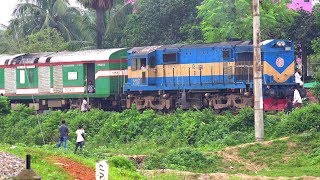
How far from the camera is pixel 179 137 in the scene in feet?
111

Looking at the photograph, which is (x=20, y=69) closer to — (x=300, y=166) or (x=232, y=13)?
(x=232, y=13)

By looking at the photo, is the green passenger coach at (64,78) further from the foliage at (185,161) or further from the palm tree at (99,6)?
the foliage at (185,161)

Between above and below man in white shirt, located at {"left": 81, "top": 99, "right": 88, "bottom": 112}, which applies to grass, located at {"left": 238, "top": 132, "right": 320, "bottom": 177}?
below

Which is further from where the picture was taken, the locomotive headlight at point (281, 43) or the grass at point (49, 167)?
the locomotive headlight at point (281, 43)

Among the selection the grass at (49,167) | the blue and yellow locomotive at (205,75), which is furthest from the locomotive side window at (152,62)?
the grass at (49,167)

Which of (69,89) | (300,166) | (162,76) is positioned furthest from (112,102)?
(300,166)

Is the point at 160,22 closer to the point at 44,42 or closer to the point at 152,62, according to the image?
the point at 44,42

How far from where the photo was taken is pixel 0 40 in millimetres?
67500

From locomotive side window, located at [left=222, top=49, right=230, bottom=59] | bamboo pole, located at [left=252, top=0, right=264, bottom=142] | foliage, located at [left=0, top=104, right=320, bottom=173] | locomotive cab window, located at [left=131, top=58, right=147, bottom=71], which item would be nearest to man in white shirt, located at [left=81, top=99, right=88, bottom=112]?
foliage, located at [left=0, top=104, right=320, bottom=173]

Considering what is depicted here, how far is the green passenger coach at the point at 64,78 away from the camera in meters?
44.0

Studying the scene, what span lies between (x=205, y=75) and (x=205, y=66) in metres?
0.45

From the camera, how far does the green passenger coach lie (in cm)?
4403

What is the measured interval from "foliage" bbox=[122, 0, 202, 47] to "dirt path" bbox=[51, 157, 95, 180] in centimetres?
3863

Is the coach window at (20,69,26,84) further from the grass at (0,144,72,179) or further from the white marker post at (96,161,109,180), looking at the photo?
the white marker post at (96,161,109,180)
